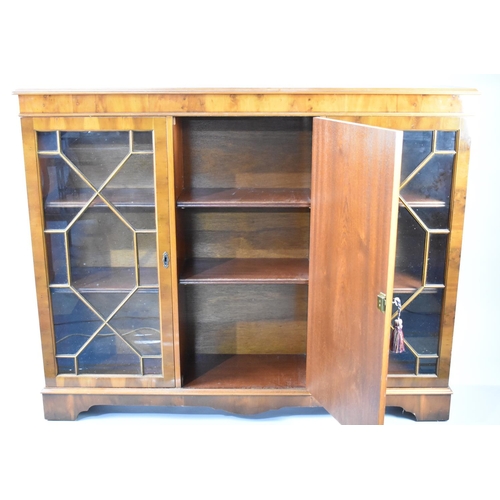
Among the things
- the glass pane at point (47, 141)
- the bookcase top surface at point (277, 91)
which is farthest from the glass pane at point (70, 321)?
the bookcase top surface at point (277, 91)

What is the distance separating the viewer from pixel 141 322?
6.91ft

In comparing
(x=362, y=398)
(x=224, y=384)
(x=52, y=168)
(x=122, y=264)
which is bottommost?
(x=224, y=384)

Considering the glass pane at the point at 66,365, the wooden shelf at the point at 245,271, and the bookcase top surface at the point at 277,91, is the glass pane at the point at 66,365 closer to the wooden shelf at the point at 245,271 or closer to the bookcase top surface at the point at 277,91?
the wooden shelf at the point at 245,271

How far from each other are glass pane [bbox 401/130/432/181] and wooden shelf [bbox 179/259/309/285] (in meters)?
0.47

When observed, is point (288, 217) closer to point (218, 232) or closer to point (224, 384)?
point (218, 232)

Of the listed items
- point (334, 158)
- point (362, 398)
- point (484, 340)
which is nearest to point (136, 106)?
point (334, 158)

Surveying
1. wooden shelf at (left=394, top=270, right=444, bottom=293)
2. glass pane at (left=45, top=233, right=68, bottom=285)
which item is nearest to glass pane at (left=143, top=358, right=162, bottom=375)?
glass pane at (left=45, top=233, right=68, bottom=285)

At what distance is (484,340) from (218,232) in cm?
120

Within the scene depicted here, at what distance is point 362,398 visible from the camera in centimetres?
166

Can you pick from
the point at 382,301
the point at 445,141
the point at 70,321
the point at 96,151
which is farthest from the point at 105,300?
the point at 445,141

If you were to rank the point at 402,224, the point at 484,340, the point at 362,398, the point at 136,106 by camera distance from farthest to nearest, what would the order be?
the point at 484,340
the point at 402,224
the point at 136,106
the point at 362,398

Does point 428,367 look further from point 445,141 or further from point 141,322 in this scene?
point 141,322

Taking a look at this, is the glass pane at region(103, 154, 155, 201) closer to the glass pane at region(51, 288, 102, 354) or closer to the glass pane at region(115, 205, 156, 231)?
the glass pane at region(115, 205, 156, 231)

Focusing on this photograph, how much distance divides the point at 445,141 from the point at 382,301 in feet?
2.28
